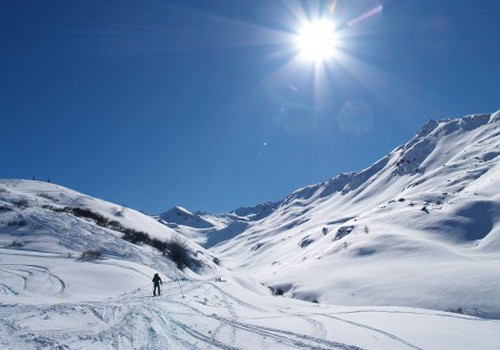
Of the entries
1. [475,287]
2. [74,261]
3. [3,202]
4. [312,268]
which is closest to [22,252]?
[74,261]

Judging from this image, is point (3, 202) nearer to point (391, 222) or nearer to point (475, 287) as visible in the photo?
point (475, 287)

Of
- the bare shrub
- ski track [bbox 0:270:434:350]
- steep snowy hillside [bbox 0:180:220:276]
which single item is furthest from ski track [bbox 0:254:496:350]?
steep snowy hillside [bbox 0:180:220:276]

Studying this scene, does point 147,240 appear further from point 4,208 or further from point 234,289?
point 234,289

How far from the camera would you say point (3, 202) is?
1346 inches

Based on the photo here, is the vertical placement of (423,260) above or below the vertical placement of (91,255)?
above

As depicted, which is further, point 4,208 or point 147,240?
point 147,240

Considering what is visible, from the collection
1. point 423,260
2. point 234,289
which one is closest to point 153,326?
point 234,289

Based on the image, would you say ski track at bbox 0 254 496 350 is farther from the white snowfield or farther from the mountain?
the mountain

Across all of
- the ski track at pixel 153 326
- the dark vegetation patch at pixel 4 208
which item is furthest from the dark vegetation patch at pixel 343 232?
the ski track at pixel 153 326

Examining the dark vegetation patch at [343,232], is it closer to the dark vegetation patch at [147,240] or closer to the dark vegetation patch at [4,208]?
the dark vegetation patch at [147,240]

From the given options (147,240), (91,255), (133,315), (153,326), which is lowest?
(153,326)

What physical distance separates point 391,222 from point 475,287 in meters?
46.2

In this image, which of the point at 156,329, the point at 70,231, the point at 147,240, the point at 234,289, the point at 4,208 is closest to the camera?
the point at 156,329

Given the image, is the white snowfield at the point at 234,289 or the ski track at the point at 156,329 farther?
the white snowfield at the point at 234,289
